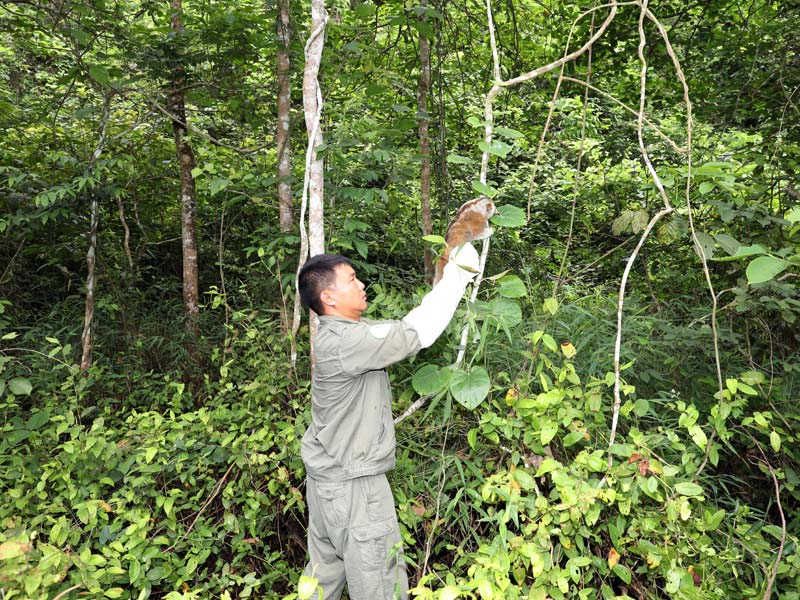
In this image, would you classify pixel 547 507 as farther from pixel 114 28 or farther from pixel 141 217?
pixel 141 217

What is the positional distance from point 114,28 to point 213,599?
3.67 meters

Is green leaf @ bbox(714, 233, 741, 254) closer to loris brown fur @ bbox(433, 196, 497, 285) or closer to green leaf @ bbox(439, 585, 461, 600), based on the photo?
loris brown fur @ bbox(433, 196, 497, 285)

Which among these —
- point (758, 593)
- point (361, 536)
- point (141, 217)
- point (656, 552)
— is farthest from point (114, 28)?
point (758, 593)

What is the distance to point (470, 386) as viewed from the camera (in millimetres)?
2148

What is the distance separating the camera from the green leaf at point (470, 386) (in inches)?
83.2

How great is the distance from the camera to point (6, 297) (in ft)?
16.8

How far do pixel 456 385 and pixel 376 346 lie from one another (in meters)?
0.36

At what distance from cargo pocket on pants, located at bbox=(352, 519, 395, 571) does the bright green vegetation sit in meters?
0.23

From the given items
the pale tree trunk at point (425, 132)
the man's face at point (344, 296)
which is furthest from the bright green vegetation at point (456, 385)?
the man's face at point (344, 296)

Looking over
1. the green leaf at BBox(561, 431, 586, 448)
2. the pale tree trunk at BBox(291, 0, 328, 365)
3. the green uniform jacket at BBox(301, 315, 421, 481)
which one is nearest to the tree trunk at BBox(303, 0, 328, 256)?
the pale tree trunk at BBox(291, 0, 328, 365)

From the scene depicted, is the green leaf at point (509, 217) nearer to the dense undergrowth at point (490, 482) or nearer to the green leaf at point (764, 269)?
the dense undergrowth at point (490, 482)

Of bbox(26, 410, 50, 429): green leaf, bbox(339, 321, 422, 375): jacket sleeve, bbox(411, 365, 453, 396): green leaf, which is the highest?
bbox(339, 321, 422, 375): jacket sleeve

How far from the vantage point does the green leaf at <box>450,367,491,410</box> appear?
2113 millimetres

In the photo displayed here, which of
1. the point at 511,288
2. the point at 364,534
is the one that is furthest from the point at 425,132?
the point at 364,534
